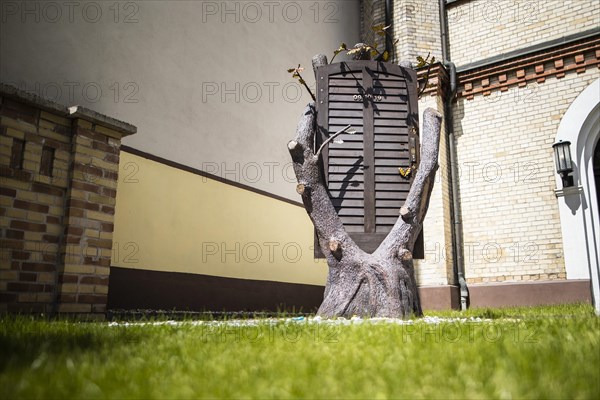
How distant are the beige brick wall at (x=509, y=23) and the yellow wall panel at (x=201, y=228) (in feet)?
14.8

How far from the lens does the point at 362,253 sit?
4.17 meters

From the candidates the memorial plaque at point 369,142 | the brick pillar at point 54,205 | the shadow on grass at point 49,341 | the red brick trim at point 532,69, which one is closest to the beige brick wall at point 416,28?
the red brick trim at point 532,69

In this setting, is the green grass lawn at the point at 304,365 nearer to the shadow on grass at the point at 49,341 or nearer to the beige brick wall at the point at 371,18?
the shadow on grass at the point at 49,341

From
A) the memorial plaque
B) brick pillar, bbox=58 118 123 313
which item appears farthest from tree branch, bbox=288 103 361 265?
brick pillar, bbox=58 118 123 313

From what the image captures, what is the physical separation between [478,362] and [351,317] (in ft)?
8.12

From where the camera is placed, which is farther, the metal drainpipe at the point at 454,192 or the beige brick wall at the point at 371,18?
the beige brick wall at the point at 371,18

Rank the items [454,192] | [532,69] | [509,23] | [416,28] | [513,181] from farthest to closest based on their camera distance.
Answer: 1. [416,28]
2. [509,23]
3. [454,192]
4. [532,69]
5. [513,181]

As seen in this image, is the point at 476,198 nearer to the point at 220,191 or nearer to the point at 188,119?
the point at 220,191

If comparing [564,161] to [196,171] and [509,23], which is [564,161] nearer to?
[509,23]

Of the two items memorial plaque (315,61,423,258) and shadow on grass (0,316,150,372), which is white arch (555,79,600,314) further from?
shadow on grass (0,316,150,372)

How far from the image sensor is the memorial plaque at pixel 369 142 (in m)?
4.57

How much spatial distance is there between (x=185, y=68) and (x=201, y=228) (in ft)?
7.14

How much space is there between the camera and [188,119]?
6.41 metres

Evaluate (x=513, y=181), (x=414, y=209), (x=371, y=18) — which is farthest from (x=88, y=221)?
(x=371, y=18)
